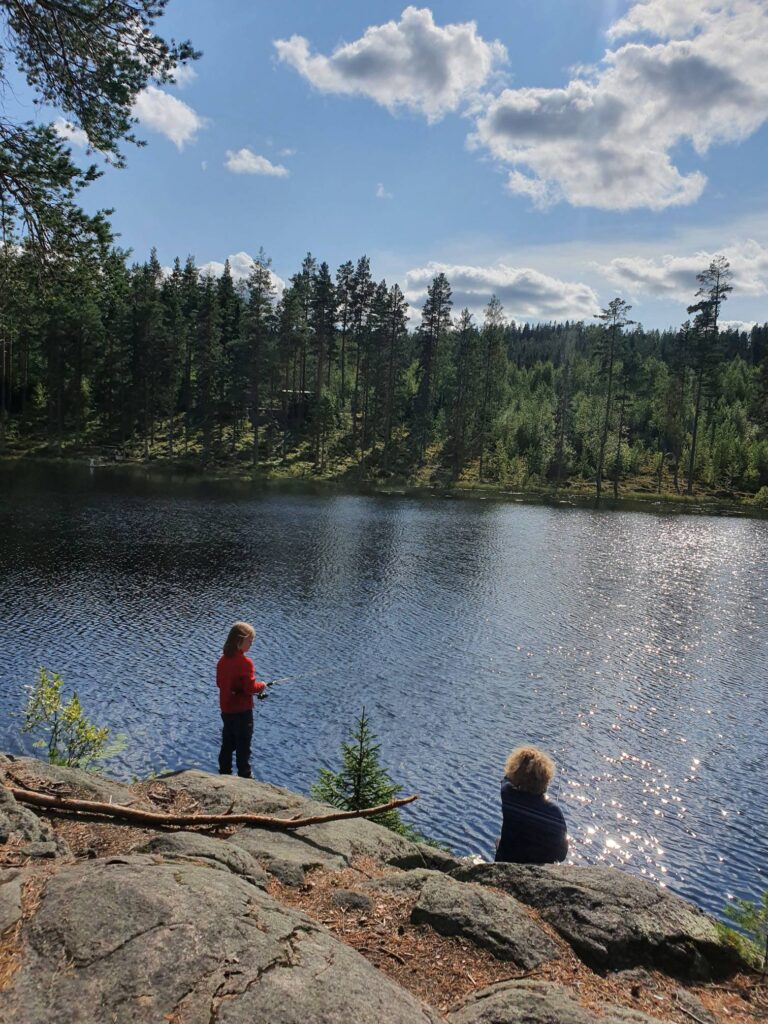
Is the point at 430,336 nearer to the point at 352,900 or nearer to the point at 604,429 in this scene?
the point at 604,429

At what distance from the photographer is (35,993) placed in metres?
3.19

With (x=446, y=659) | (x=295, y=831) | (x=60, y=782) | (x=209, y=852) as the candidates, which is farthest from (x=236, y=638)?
(x=446, y=659)

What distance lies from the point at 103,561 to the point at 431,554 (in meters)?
16.3

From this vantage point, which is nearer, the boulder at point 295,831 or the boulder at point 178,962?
the boulder at point 178,962

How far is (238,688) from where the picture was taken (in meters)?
9.79

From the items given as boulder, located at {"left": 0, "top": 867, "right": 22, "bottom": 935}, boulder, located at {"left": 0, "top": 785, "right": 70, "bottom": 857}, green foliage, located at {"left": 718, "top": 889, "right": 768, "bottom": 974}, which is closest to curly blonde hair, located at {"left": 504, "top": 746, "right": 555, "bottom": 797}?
green foliage, located at {"left": 718, "top": 889, "right": 768, "bottom": 974}

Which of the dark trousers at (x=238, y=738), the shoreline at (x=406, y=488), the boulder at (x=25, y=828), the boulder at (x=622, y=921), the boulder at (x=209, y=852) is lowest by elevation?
the dark trousers at (x=238, y=738)

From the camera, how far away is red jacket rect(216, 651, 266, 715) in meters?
9.71

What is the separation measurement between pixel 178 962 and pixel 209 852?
1883 mm

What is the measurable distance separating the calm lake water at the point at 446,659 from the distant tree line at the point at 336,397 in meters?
36.4

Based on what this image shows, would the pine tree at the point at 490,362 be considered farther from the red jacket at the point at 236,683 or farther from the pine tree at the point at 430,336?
the red jacket at the point at 236,683

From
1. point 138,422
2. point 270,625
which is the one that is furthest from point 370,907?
point 138,422

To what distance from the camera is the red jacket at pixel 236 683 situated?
31.9ft

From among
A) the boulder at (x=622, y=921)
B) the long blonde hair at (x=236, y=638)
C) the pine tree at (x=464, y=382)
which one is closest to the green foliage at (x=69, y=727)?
the long blonde hair at (x=236, y=638)
